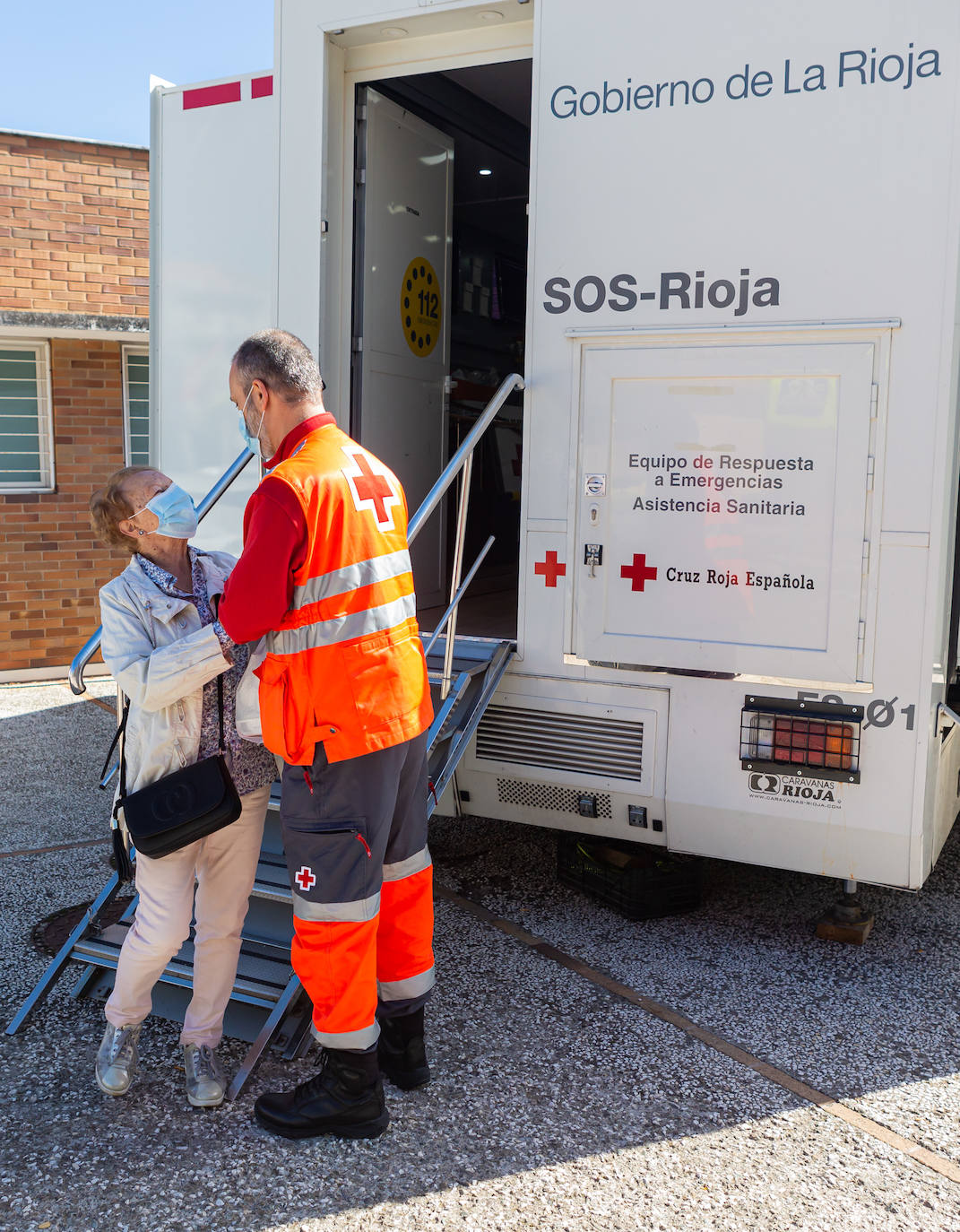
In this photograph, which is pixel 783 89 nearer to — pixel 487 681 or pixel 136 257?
pixel 487 681

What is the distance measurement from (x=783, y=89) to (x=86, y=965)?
139 inches

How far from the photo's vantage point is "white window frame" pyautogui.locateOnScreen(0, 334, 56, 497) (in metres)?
8.81

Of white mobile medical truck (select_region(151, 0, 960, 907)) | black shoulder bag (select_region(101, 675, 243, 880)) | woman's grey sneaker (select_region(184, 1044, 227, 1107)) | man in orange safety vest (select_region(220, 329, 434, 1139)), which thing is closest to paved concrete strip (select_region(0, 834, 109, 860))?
white mobile medical truck (select_region(151, 0, 960, 907))

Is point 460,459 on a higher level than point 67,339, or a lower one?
lower

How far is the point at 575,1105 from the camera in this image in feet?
10.1

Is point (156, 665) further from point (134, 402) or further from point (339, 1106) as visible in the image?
point (134, 402)

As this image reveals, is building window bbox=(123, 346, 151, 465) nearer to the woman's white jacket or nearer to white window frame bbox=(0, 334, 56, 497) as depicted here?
white window frame bbox=(0, 334, 56, 497)

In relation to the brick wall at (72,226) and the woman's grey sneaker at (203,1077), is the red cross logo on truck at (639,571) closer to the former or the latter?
the woman's grey sneaker at (203,1077)

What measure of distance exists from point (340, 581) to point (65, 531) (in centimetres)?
678

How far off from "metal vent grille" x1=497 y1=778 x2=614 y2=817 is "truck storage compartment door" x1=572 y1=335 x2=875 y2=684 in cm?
49

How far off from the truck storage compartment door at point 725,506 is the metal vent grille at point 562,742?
0.24 metres

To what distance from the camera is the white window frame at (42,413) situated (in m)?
8.81

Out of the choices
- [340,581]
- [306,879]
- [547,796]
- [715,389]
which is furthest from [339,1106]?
[715,389]

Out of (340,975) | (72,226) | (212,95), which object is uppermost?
(72,226)
